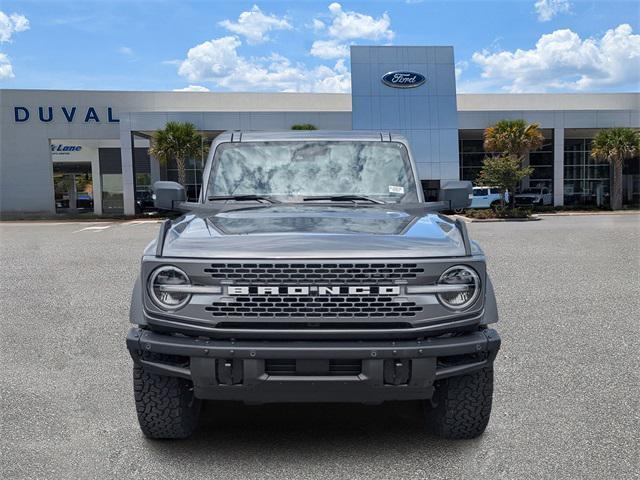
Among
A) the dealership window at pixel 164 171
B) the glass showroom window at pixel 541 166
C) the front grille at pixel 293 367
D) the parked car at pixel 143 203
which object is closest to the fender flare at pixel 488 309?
the front grille at pixel 293 367

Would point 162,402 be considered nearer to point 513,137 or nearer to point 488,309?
point 488,309

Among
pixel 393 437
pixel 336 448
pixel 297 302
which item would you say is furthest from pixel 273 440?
pixel 297 302

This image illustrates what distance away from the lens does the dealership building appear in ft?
122

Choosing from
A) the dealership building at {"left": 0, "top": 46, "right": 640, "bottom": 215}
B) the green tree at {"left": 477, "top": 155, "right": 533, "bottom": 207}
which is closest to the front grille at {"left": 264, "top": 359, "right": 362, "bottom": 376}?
the green tree at {"left": 477, "top": 155, "right": 533, "bottom": 207}

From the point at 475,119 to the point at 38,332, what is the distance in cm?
3586

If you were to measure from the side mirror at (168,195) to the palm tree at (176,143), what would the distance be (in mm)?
30947

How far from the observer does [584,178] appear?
45812mm

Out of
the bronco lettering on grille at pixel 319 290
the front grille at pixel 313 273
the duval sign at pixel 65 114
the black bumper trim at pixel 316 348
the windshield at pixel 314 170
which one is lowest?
the black bumper trim at pixel 316 348

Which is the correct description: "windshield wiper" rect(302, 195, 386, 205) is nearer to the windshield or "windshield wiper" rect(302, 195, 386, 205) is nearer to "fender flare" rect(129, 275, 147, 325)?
the windshield

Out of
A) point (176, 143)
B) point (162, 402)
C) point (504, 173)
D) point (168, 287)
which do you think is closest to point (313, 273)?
point (168, 287)

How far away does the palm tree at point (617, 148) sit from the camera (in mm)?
37344

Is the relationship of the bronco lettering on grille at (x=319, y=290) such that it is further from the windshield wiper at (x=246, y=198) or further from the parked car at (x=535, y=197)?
the parked car at (x=535, y=197)

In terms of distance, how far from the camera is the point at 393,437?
402cm

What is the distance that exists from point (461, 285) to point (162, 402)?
74.8 inches
